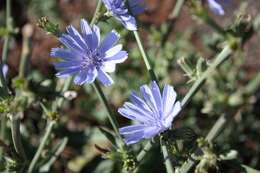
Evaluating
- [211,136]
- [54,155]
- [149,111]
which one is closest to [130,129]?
[149,111]

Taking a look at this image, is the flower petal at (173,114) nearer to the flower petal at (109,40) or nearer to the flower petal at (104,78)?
the flower petal at (104,78)

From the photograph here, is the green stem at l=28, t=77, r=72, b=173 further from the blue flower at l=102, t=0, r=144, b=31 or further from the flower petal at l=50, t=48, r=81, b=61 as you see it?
the blue flower at l=102, t=0, r=144, b=31

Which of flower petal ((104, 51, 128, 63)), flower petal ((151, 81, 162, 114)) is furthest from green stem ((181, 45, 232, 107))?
flower petal ((104, 51, 128, 63))

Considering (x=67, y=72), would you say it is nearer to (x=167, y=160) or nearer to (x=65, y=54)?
(x=65, y=54)

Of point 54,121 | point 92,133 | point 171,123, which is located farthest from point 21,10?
point 171,123

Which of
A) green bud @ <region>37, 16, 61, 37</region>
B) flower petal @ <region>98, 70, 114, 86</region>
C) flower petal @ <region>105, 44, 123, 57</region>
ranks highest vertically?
green bud @ <region>37, 16, 61, 37</region>

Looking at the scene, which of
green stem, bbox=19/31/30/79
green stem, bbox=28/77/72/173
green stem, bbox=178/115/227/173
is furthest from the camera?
green stem, bbox=28/77/72/173

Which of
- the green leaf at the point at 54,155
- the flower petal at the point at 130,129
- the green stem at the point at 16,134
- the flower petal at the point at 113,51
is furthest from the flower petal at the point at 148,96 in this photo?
the green leaf at the point at 54,155
